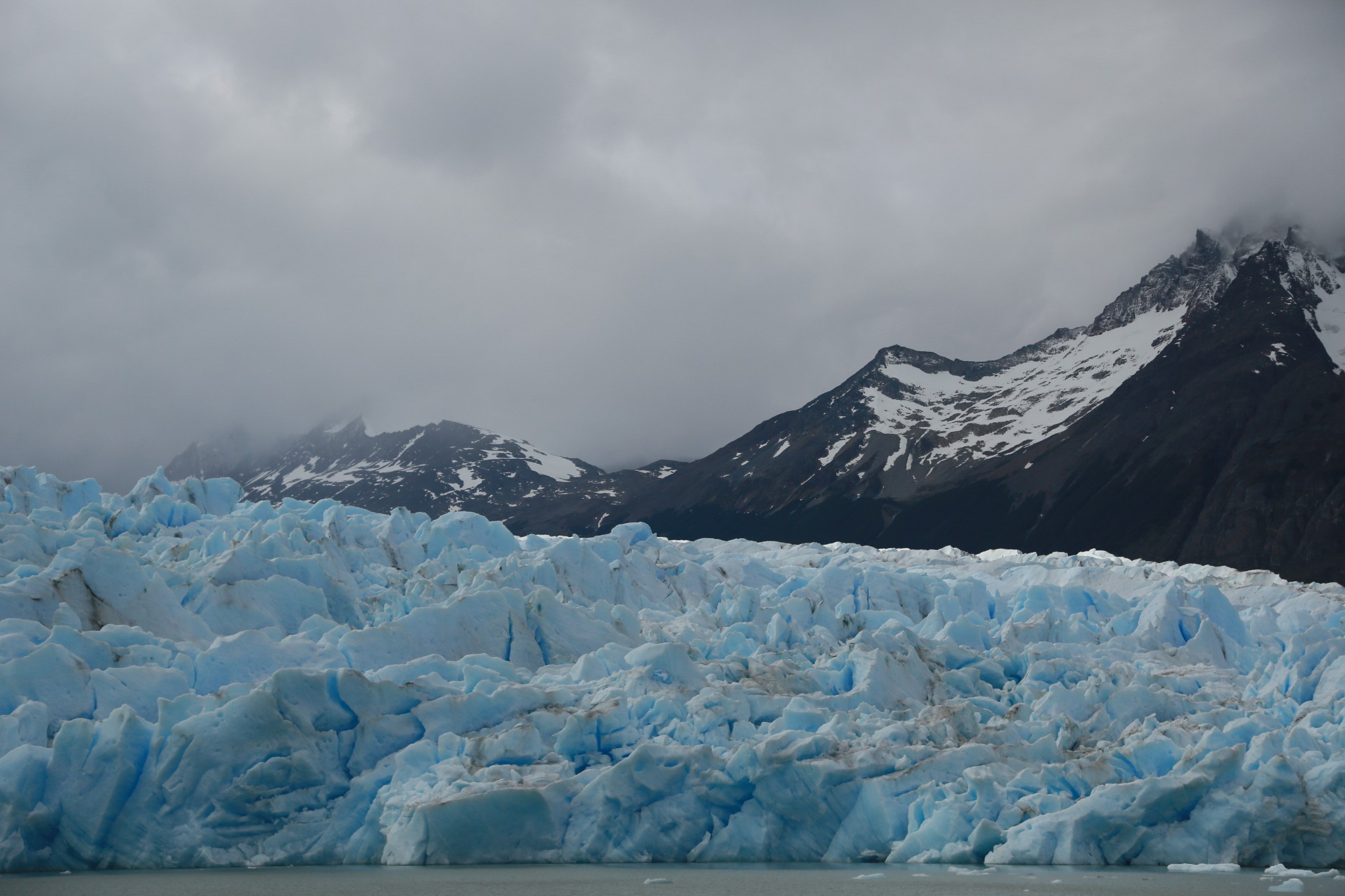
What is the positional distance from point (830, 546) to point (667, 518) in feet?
227

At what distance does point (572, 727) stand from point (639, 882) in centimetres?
312

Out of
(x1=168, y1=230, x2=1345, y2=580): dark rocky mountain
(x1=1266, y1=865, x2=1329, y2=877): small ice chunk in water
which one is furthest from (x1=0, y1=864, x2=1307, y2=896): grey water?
(x1=168, y1=230, x2=1345, y2=580): dark rocky mountain

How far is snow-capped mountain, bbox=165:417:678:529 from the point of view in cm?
11919

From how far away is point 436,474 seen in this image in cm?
13238

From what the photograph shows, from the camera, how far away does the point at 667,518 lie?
10925cm

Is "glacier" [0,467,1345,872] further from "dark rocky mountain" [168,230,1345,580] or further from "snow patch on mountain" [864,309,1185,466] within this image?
"snow patch on mountain" [864,309,1185,466]

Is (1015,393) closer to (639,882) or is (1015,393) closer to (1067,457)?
(1067,457)

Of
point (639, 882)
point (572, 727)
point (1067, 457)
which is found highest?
point (1067, 457)

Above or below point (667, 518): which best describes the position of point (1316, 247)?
above

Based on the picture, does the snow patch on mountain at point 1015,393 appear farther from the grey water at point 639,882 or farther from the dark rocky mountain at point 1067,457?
the grey water at point 639,882

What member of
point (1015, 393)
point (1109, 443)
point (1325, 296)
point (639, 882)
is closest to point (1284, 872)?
point (639, 882)

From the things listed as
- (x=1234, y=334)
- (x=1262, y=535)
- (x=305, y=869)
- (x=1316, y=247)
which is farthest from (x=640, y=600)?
(x=1316, y=247)

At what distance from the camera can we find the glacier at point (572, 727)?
584 inches

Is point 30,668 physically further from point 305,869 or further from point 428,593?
point 428,593
